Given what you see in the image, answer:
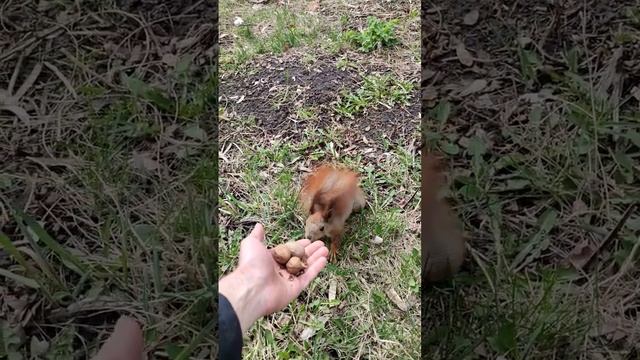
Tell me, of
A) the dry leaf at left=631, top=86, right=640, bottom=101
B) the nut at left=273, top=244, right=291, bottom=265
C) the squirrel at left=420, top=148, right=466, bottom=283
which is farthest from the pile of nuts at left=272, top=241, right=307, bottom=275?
the dry leaf at left=631, top=86, right=640, bottom=101

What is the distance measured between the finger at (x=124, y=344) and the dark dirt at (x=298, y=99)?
24.2 inches

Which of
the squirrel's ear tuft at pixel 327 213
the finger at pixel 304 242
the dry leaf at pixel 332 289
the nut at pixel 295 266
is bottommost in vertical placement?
the dry leaf at pixel 332 289

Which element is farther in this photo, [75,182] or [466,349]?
[75,182]

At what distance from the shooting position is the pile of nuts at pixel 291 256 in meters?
1.81

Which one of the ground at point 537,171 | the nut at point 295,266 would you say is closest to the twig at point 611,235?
the ground at point 537,171

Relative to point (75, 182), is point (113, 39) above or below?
above

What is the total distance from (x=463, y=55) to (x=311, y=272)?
2.47 ft

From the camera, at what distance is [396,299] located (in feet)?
5.88

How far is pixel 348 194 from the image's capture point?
1872 mm

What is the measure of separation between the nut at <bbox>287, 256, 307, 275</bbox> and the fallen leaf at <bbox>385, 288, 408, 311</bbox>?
0.70ft

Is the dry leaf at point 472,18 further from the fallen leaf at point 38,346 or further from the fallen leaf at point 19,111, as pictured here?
the fallen leaf at point 38,346

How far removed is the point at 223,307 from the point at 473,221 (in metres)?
0.64

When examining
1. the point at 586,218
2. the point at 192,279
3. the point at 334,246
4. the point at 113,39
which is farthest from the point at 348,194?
the point at 113,39

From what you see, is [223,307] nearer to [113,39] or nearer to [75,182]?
[75,182]
